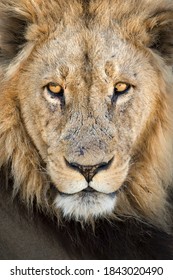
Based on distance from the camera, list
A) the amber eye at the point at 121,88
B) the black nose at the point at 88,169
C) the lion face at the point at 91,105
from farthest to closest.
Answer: the amber eye at the point at 121,88, the lion face at the point at 91,105, the black nose at the point at 88,169

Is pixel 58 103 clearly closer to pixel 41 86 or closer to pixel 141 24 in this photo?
pixel 41 86

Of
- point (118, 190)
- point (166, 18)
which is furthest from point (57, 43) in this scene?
point (118, 190)

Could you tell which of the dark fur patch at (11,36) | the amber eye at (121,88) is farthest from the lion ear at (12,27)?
the amber eye at (121,88)

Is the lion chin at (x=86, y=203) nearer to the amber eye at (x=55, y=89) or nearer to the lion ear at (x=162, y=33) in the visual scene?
the amber eye at (x=55, y=89)

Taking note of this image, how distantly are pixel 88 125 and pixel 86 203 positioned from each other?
447 millimetres

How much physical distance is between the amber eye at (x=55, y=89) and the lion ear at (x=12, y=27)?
348mm

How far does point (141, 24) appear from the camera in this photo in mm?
4023

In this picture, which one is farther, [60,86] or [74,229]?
[74,229]

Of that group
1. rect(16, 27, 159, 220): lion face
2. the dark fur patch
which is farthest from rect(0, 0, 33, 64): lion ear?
rect(16, 27, 159, 220): lion face

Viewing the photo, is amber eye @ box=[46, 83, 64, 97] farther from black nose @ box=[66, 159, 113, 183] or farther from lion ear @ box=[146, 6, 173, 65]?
lion ear @ box=[146, 6, 173, 65]

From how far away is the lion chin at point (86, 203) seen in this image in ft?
12.2

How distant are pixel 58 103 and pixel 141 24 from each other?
0.72m

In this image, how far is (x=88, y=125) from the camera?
373 centimetres

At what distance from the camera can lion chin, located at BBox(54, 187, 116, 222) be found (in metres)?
3.72
